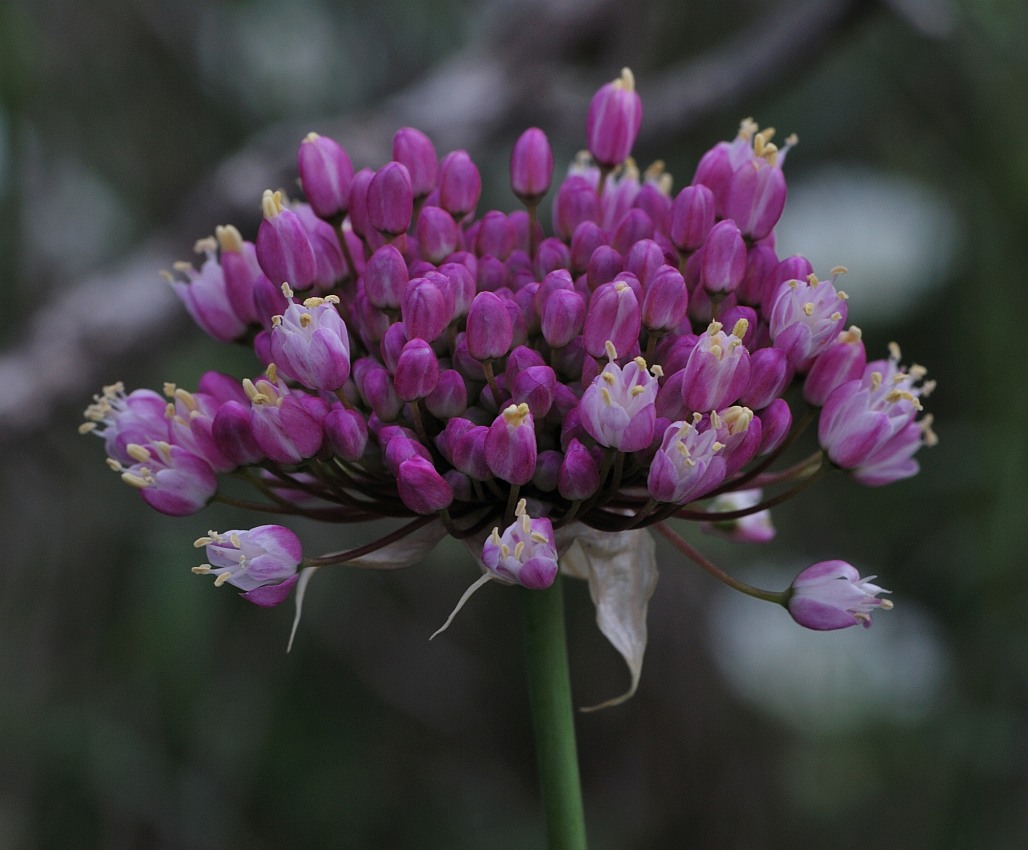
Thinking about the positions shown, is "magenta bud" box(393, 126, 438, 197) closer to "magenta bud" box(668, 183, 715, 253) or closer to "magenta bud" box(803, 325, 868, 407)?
"magenta bud" box(668, 183, 715, 253)

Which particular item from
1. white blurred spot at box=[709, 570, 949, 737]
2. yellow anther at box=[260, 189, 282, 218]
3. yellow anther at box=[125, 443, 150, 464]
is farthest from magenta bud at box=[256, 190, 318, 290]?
white blurred spot at box=[709, 570, 949, 737]

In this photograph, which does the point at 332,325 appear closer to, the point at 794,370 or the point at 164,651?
the point at 794,370

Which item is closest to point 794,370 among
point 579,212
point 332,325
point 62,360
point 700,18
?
point 579,212

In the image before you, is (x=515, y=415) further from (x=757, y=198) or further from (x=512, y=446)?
(x=757, y=198)

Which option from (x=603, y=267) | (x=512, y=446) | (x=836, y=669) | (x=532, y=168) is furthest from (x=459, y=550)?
(x=512, y=446)

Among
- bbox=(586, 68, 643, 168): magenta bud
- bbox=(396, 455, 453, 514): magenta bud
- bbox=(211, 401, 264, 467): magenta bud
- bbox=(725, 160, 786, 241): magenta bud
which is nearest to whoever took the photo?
bbox=(396, 455, 453, 514): magenta bud

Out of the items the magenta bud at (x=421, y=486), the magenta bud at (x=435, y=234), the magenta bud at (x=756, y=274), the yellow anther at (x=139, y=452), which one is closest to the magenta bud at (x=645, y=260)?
the magenta bud at (x=756, y=274)

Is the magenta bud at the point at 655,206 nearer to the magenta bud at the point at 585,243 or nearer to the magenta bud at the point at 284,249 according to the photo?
the magenta bud at the point at 585,243
